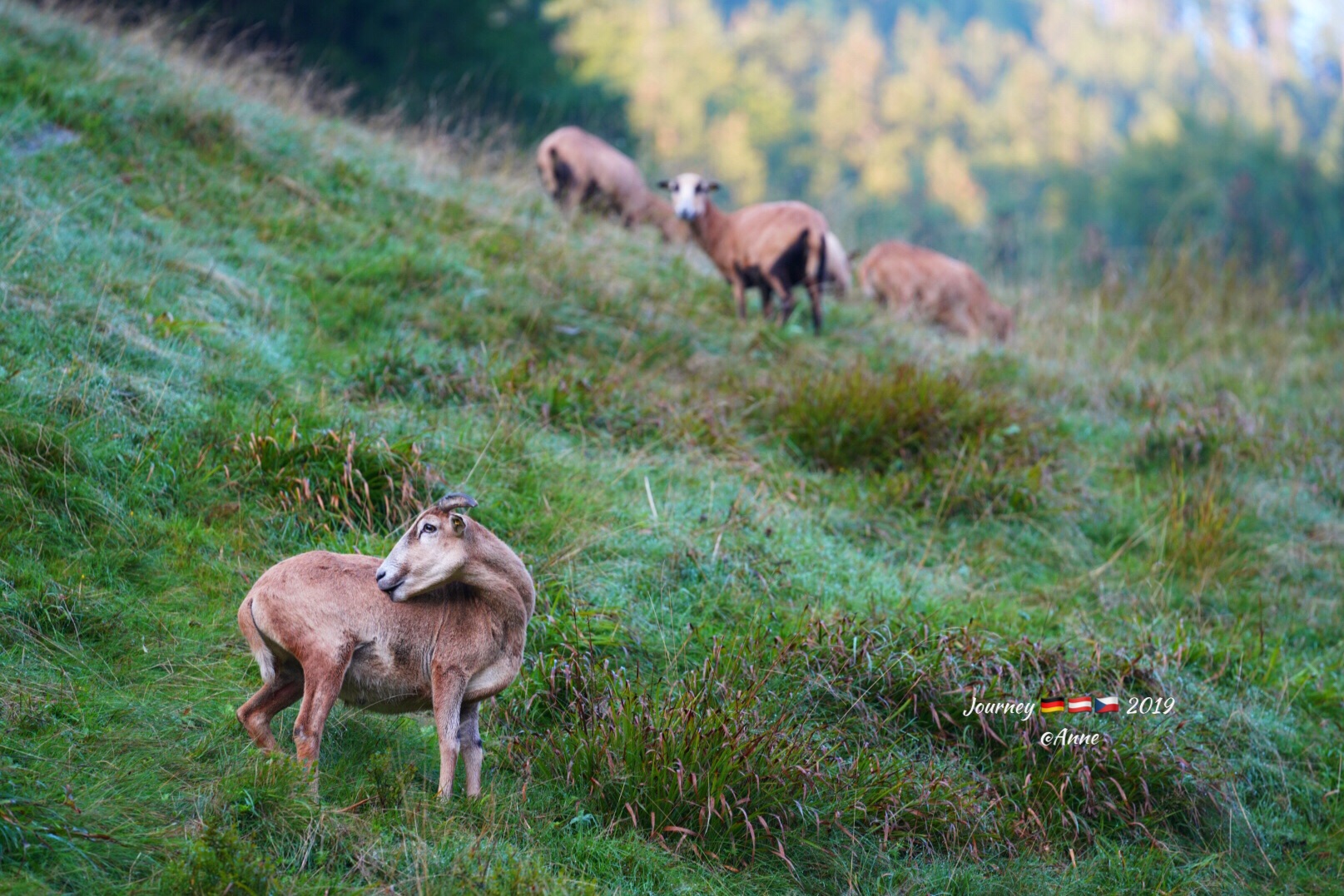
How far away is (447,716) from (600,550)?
6.85ft

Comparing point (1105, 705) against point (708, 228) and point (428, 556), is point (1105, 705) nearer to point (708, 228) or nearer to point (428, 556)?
point (428, 556)

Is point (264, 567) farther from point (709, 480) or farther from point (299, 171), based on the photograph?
point (299, 171)

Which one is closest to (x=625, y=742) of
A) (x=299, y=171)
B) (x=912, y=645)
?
(x=912, y=645)

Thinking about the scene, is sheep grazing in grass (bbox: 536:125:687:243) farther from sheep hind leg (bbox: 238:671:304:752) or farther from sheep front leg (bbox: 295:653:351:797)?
sheep front leg (bbox: 295:653:351:797)

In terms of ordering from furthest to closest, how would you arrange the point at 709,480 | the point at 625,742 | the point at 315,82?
1. the point at 315,82
2. the point at 709,480
3. the point at 625,742

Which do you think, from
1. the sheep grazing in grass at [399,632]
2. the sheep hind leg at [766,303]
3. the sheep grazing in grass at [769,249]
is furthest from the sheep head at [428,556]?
the sheep hind leg at [766,303]

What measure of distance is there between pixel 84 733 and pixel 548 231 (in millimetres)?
7810

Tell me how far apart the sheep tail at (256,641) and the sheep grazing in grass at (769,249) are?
23.2ft

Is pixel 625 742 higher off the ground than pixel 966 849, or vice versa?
pixel 625 742

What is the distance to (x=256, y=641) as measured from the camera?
3.75m

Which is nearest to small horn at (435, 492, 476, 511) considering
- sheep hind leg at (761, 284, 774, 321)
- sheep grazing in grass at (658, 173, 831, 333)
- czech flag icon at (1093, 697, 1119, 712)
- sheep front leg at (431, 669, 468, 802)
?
sheep front leg at (431, 669, 468, 802)

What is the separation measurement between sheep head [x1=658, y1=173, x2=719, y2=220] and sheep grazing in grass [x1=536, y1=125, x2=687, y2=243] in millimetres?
1221

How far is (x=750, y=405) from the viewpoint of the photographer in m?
8.27

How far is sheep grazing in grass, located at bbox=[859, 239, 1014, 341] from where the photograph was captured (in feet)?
40.4
